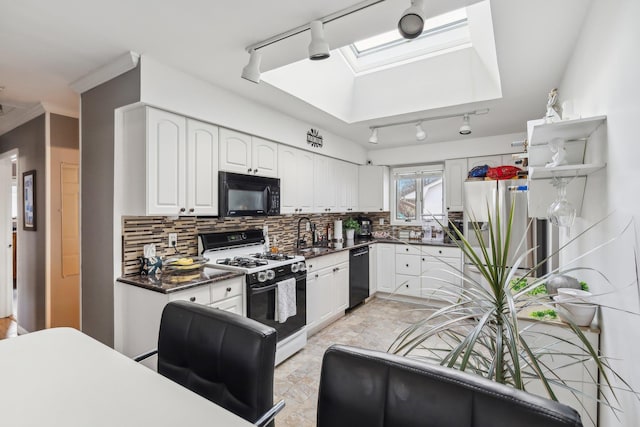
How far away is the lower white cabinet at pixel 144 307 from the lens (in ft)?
6.95

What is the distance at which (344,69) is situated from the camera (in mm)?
3359

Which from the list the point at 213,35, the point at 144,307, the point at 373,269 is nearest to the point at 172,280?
the point at 144,307

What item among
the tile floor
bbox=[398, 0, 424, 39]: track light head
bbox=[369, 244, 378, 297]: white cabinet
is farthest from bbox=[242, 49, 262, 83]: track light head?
bbox=[369, 244, 378, 297]: white cabinet

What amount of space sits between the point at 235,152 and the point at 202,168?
40 centimetres

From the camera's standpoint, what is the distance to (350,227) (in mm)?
4984

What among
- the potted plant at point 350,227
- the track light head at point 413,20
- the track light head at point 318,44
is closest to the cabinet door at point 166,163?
the track light head at point 318,44

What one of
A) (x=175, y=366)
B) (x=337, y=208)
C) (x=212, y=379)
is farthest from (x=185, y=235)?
(x=337, y=208)

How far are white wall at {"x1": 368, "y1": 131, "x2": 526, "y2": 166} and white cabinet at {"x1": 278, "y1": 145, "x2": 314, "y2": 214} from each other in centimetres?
177

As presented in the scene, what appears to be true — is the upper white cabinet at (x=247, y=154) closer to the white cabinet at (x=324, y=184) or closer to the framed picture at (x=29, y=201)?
the white cabinet at (x=324, y=184)

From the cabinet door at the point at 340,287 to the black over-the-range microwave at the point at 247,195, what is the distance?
3.70 feet

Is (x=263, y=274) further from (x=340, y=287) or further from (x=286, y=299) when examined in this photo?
(x=340, y=287)

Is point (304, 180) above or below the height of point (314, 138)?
below

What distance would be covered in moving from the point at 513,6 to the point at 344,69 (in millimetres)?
1998

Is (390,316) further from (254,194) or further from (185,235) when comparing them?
(185,235)
